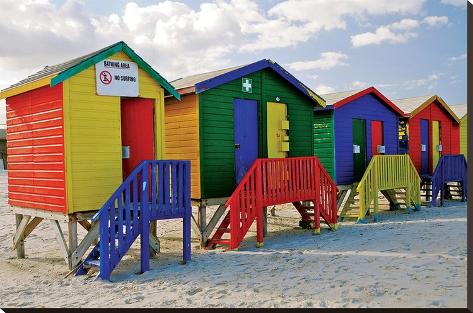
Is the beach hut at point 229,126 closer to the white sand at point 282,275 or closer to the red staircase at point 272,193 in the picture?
Result: the red staircase at point 272,193

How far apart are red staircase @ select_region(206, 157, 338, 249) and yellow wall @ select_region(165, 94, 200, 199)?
112 cm

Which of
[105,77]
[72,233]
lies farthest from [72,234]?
[105,77]

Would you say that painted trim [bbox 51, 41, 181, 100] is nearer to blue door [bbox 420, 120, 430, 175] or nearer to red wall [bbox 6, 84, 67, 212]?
red wall [bbox 6, 84, 67, 212]

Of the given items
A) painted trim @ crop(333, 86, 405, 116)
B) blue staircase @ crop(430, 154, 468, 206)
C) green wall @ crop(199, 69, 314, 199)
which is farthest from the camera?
blue staircase @ crop(430, 154, 468, 206)

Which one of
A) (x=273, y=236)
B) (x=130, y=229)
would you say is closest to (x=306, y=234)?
(x=273, y=236)

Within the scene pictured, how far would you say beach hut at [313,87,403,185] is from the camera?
50.9 feet

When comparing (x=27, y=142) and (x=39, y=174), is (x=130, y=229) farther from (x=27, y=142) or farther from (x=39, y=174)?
(x=27, y=142)

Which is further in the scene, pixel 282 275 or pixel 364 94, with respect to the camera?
pixel 364 94

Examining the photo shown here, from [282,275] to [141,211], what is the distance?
280 cm

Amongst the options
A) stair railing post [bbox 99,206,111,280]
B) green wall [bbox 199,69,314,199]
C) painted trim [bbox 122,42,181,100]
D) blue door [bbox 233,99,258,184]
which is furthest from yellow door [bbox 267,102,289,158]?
stair railing post [bbox 99,206,111,280]

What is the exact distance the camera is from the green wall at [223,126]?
36.7 ft

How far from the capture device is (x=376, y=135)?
17.4m

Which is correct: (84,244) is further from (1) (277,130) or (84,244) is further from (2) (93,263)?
(1) (277,130)

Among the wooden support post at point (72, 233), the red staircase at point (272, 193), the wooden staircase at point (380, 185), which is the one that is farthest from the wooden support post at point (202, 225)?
the wooden staircase at point (380, 185)
